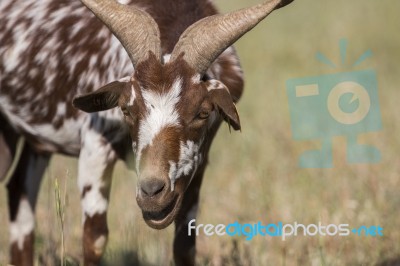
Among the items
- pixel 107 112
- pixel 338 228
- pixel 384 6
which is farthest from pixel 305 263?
pixel 384 6

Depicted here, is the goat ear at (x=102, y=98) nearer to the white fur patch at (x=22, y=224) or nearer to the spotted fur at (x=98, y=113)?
the spotted fur at (x=98, y=113)

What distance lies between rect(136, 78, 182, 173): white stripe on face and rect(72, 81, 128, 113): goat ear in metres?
0.29

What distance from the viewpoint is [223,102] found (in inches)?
211

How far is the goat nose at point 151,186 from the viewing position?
16.8ft

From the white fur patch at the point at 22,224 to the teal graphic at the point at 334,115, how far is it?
7.01 ft

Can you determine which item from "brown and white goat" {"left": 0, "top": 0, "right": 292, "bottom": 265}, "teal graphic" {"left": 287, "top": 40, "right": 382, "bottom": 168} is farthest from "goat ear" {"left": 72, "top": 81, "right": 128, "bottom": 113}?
"teal graphic" {"left": 287, "top": 40, "right": 382, "bottom": 168}

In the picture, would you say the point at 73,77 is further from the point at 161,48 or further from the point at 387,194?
the point at 387,194

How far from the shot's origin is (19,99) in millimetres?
6816

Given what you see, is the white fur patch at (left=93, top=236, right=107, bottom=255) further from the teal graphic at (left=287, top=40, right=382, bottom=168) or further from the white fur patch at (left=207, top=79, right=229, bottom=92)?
the teal graphic at (left=287, top=40, right=382, bottom=168)

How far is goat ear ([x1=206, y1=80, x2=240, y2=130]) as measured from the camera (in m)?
5.32

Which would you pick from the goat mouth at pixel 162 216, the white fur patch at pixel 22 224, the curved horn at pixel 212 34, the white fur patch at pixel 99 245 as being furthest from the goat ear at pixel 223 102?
the white fur patch at pixel 22 224

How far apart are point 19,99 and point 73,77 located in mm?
524

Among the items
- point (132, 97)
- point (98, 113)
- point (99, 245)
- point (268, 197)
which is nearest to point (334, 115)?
point (268, 197)

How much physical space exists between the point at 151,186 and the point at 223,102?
1.96ft
